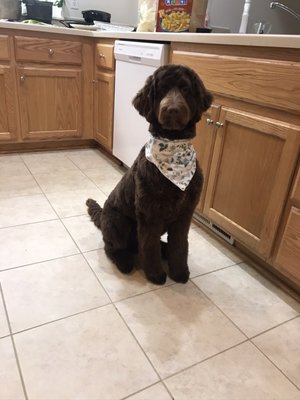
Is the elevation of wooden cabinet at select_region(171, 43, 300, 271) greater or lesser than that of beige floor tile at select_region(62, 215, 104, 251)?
greater

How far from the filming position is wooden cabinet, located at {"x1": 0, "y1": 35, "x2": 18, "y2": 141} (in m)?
2.34

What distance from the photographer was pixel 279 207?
1.28 m

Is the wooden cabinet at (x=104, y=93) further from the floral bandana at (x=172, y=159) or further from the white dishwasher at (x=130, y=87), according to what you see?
the floral bandana at (x=172, y=159)

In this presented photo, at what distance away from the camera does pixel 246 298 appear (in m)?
1.35

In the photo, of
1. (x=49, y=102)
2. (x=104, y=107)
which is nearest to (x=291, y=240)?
(x=104, y=107)

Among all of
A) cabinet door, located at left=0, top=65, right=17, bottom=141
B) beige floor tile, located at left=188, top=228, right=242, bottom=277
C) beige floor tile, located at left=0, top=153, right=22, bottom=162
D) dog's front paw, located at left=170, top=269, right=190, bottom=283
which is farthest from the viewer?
beige floor tile, located at left=0, top=153, right=22, bottom=162

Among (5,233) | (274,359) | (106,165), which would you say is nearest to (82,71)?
(106,165)

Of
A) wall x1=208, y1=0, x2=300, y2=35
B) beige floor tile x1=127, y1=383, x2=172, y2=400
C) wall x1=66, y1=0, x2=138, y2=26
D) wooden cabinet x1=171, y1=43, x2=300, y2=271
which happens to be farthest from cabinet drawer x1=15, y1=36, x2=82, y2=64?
beige floor tile x1=127, y1=383, x2=172, y2=400

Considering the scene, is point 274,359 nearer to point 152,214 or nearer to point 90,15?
point 152,214

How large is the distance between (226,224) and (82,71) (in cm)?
185

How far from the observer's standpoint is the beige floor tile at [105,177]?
7.37ft

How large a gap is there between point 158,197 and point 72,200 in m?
0.97

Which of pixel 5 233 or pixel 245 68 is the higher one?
pixel 245 68

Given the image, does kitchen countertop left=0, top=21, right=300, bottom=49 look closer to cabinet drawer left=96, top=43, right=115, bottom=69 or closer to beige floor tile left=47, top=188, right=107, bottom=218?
cabinet drawer left=96, top=43, right=115, bottom=69
